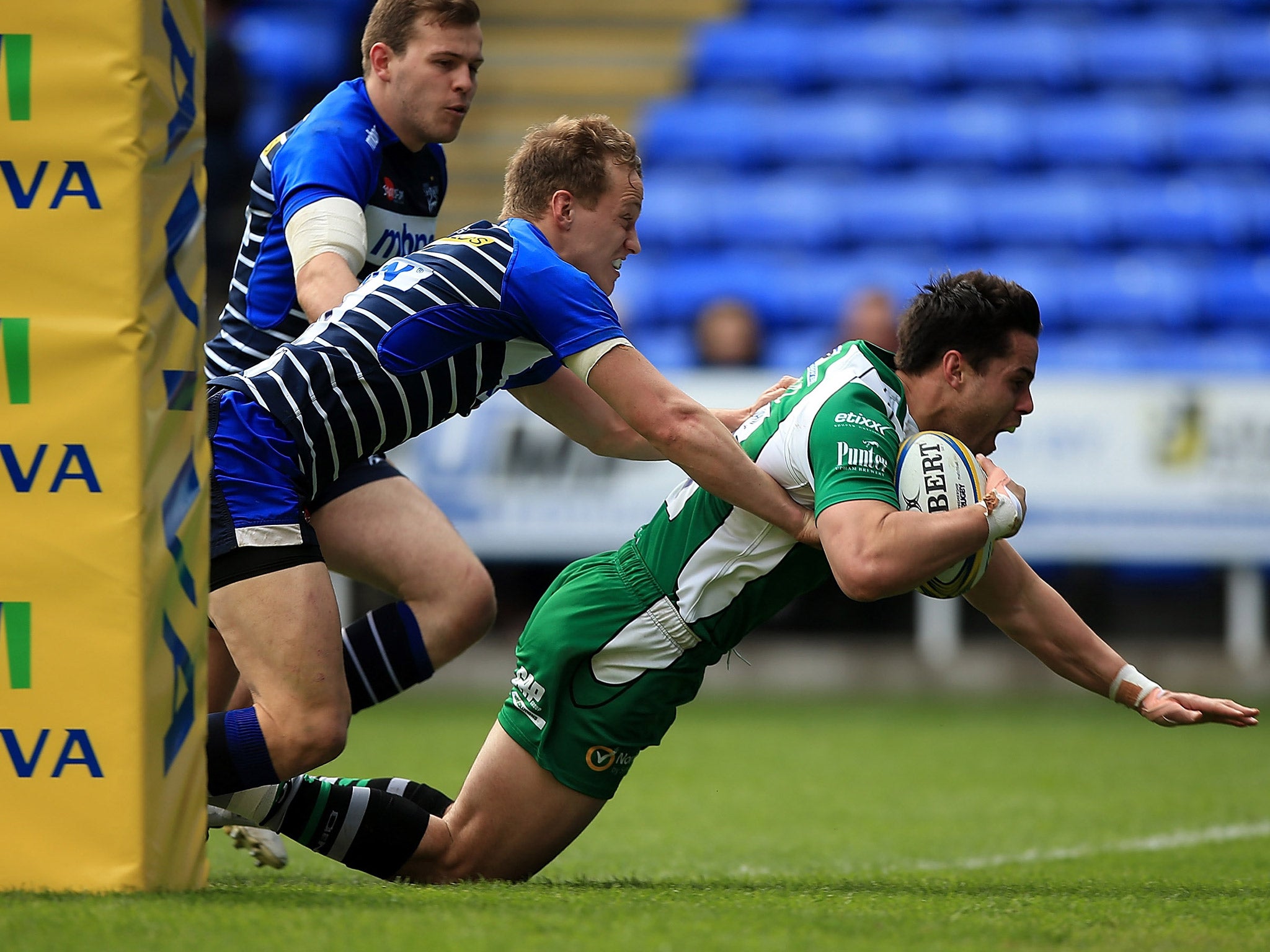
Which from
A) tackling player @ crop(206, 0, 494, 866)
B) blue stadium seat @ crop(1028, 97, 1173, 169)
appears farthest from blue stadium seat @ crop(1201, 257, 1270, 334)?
tackling player @ crop(206, 0, 494, 866)

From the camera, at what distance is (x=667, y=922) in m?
3.09

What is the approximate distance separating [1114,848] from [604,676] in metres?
2.25

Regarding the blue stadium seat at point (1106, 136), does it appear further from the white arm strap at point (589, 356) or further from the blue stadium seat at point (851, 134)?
the white arm strap at point (589, 356)

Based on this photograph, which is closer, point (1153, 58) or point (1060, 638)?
point (1060, 638)

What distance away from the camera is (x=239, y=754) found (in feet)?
12.7

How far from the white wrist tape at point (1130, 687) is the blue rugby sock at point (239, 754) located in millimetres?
2163

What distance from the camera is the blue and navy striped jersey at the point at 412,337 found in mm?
3871

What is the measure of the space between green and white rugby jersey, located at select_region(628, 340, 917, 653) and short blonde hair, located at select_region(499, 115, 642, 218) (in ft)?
2.39

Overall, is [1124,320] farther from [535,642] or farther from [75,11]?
[75,11]

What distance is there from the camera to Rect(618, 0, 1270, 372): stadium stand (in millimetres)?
12648

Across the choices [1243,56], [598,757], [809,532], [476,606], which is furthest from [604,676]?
[1243,56]

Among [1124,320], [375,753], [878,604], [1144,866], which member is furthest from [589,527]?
[1144,866]

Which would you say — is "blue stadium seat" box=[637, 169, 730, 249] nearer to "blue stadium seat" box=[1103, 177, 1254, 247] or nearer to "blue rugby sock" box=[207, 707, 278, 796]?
"blue stadium seat" box=[1103, 177, 1254, 247]

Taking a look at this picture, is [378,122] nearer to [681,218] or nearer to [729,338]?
[729,338]
